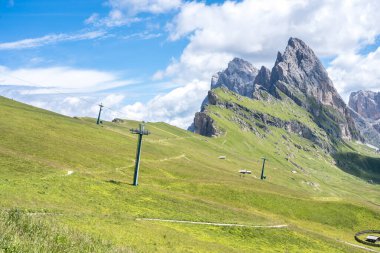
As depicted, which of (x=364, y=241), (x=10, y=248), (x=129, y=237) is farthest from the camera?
(x=364, y=241)

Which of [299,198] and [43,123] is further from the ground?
[43,123]

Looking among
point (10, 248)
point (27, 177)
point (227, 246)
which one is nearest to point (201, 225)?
point (227, 246)

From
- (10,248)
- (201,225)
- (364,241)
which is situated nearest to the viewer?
(10,248)

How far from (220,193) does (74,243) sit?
8819cm

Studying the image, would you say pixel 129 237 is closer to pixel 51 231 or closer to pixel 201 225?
pixel 51 231

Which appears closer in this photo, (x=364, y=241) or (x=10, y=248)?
(x=10, y=248)

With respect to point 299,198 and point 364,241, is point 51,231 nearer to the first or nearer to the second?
point 364,241

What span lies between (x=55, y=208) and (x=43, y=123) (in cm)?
9879

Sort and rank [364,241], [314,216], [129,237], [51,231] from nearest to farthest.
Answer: [51,231], [129,237], [364,241], [314,216]

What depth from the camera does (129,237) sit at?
43.3 metres

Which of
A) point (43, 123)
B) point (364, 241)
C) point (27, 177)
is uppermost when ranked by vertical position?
point (43, 123)

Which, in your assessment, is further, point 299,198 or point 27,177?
point 299,198

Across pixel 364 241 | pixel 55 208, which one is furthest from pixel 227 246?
pixel 364 241

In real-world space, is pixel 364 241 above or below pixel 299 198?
below
